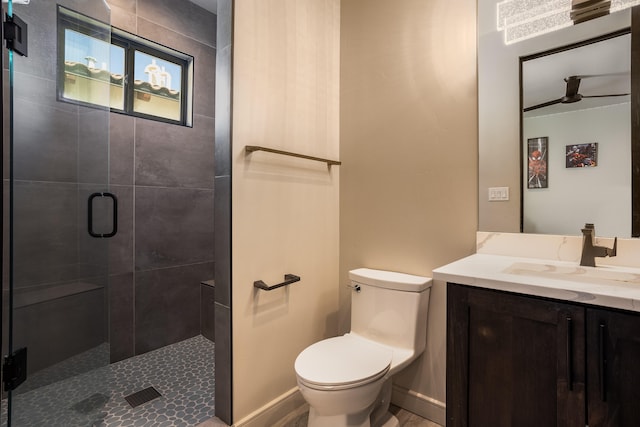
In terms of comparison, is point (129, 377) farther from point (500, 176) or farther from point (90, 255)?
point (500, 176)

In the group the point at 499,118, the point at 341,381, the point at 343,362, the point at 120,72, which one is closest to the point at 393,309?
the point at 343,362

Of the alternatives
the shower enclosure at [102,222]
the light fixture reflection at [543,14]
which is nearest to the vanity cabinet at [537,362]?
the shower enclosure at [102,222]

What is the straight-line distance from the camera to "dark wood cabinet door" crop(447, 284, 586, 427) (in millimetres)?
942

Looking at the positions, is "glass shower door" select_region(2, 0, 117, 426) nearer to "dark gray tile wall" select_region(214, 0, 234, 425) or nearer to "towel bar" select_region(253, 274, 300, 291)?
"dark gray tile wall" select_region(214, 0, 234, 425)

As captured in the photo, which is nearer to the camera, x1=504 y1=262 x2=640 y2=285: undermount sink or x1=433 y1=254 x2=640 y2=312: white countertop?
x1=433 y1=254 x2=640 y2=312: white countertop

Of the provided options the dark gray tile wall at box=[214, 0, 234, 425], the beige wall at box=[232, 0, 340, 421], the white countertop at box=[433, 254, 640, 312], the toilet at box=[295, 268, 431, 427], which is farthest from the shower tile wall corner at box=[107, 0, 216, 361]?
the white countertop at box=[433, 254, 640, 312]

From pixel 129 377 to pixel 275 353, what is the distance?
1122mm

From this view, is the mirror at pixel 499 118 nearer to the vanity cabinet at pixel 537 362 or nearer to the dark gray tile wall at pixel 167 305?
the vanity cabinet at pixel 537 362

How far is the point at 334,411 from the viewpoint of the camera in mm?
1297

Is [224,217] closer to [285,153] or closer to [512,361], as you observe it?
[285,153]

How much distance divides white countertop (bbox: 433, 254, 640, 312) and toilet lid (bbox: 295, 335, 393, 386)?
54 centimetres

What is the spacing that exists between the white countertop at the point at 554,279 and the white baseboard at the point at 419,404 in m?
0.89


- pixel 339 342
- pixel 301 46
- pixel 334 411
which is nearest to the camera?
pixel 334 411

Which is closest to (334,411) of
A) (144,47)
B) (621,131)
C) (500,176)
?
(500,176)
